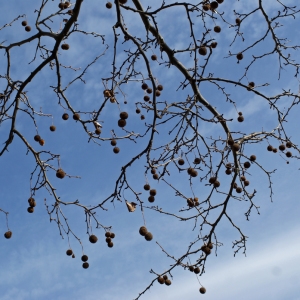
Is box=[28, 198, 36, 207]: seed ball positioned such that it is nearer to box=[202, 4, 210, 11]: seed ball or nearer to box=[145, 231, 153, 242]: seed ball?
box=[145, 231, 153, 242]: seed ball

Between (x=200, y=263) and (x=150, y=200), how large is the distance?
3.95 feet

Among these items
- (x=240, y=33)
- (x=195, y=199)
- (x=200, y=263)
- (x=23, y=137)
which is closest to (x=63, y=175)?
(x=23, y=137)

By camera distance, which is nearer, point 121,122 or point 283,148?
point 121,122

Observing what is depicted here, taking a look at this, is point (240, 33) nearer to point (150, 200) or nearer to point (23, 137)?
point (150, 200)

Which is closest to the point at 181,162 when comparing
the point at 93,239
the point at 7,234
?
the point at 93,239

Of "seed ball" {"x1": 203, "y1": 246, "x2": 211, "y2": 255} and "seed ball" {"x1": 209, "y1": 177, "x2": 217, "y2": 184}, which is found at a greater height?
"seed ball" {"x1": 209, "y1": 177, "x2": 217, "y2": 184}

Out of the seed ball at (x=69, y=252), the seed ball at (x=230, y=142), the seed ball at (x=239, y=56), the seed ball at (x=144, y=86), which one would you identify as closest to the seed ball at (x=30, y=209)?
the seed ball at (x=69, y=252)

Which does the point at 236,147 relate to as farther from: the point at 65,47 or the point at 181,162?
the point at 65,47

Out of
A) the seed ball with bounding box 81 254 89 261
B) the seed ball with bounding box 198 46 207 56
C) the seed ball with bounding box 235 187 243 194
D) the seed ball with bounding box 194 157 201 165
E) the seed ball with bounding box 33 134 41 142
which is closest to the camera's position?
the seed ball with bounding box 198 46 207 56

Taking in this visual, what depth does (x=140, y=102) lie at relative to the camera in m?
5.11

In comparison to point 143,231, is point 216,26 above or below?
above

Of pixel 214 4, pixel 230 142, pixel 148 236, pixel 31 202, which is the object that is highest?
pixel 214 4

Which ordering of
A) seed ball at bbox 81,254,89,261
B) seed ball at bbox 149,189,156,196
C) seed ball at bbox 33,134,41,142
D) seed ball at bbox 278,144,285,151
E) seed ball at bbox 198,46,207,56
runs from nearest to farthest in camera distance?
seed ball at bbox 198,46,207,56 → seed ball at bbox 149,189,156,196 → seed ball at bbox 81,254,89,261 → seed ball at bbox 33,134,41,142 → seed ball at bbox 278,144,285,151

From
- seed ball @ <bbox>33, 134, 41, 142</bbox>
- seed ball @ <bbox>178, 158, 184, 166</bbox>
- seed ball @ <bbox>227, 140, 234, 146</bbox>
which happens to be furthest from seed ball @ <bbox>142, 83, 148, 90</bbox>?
seed ball @ <bbox>33, 134, 41, 142</bbox>
